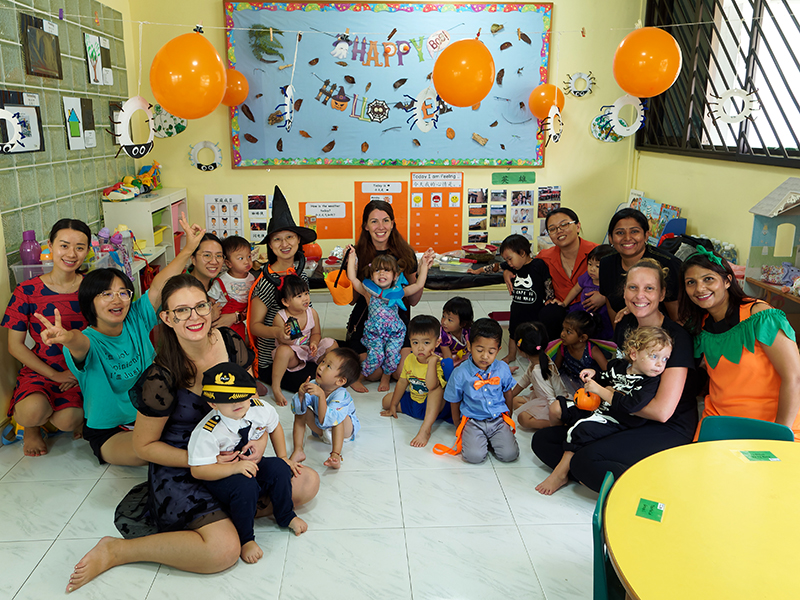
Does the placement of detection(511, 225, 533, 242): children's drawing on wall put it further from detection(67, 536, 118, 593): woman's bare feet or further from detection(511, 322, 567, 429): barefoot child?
detection(67, 536, 118, 593): woman's bare feet

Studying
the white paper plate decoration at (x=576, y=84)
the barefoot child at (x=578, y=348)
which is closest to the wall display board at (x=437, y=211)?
the white paper plate decoration at (x=576, y=84)

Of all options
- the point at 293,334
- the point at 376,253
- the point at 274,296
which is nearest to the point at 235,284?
the point at 274,296

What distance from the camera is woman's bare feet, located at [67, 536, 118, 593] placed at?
2.00m

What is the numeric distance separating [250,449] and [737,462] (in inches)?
61.4

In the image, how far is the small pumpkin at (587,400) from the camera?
2.64 m

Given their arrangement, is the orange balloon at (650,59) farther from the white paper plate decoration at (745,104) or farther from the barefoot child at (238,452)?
the barefoot child at (238,452)

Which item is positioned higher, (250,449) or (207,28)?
(207,28)

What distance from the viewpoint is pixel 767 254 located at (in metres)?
3.39

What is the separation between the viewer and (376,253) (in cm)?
380

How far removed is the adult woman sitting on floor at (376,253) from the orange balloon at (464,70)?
89cm

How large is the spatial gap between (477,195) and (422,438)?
3066 mm

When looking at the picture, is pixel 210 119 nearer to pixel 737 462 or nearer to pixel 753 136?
pixel 753 136

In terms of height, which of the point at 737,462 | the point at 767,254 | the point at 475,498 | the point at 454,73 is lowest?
the point at 475,498

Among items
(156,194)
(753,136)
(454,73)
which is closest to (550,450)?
(454,73)
